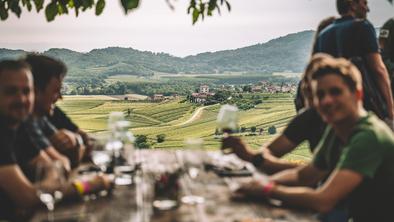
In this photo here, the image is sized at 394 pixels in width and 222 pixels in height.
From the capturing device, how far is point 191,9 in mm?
4637

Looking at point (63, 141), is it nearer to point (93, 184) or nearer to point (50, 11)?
point (50, 11)

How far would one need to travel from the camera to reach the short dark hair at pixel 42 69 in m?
4.60

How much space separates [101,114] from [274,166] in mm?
85549

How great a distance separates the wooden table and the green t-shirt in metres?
0.36

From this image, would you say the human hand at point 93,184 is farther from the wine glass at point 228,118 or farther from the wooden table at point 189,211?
the wine glass at point 228,118

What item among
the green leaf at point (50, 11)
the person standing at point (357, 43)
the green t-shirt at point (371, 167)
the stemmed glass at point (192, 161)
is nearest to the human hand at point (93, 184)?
the stemmed glass at point (192, 161)

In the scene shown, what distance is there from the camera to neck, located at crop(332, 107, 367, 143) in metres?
3.25

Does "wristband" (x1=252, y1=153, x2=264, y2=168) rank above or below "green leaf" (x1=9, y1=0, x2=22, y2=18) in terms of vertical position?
below

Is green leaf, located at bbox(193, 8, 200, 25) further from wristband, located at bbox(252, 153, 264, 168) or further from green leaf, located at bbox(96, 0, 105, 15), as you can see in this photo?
wristband, located at bbox(252, 153, 264, 168)

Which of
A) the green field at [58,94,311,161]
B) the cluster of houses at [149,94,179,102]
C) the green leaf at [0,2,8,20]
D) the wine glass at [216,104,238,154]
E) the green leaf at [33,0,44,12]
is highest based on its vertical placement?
the green leaf at [33,0,44,12]

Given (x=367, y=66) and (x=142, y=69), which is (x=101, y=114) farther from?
(x=142, y=69)

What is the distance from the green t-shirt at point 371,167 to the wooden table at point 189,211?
36 centimetres

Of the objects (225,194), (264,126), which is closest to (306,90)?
(225,194)

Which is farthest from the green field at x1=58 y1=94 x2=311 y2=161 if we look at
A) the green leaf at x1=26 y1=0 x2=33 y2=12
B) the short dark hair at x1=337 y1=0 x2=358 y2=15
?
the green leaf at x1=26 y1=0 x2=33 y2=12
